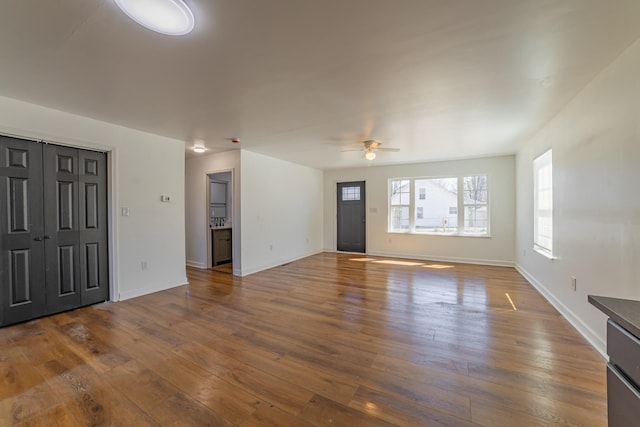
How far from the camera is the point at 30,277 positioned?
292 cm

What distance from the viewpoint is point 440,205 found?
6.26 m

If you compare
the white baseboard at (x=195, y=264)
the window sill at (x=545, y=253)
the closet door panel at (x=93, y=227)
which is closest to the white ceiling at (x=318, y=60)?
the closet door panel at (x=93, y=227)

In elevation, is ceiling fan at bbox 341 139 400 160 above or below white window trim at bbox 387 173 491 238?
above

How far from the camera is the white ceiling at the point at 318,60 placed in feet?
4.93

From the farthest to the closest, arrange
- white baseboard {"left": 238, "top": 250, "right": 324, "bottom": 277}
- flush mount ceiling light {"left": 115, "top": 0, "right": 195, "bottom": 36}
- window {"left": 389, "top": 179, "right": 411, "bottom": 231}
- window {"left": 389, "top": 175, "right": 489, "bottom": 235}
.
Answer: window {"left": 389, "top": 179, "right": 411, "bottom": 231} < window {"left": 389, "top": 175, "right": 489, "bottom": 235} < white baseboard {"left": 238, "top": 250, "right": 324, "bottom": 277} < flush mount ceiling light {"left": 115, "top": 0, "right": 195, "bottom": 36}

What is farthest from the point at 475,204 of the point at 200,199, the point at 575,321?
the point at 200,199

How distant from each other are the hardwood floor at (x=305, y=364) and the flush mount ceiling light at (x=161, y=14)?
7.59 feet

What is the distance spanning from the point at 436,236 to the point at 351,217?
7.29 feet

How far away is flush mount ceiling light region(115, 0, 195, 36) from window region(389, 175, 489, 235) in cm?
587

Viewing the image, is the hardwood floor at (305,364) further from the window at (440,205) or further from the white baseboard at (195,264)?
the window at (440,205)

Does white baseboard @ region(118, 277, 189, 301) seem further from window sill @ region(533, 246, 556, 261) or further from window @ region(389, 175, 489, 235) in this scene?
window sill @ region(533, 246, 556, 261)

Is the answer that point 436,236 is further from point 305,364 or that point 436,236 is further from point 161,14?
point 161,14

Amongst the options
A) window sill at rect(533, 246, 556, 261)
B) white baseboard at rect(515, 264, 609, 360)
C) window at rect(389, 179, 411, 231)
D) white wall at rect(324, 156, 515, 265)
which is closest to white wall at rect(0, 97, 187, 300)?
white wall at rect(324, 156, 515, 265)

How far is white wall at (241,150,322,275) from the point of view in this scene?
5.07 m
